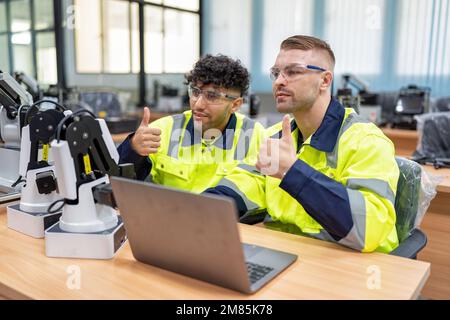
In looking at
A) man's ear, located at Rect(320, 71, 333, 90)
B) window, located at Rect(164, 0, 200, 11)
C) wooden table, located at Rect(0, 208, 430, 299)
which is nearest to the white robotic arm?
wooden table, located at Rect(0, 208, 430, 299)

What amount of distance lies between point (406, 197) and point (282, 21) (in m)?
4.88

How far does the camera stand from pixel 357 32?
5398mm

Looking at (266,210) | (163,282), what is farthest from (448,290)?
(163,282)

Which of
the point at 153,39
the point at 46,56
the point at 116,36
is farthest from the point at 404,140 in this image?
the point at 46,56

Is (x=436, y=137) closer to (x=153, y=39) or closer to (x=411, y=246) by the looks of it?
(x=411, y=246)

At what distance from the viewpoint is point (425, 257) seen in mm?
2146

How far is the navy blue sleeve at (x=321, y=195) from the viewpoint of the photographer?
1.13 m

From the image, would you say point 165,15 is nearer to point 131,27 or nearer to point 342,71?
point 131,27

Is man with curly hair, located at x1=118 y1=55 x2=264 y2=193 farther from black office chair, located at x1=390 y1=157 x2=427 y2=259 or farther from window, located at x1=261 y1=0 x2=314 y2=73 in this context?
window, located at x1=261 y1=0 x2=314 y2=73

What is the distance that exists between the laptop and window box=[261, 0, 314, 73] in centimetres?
481

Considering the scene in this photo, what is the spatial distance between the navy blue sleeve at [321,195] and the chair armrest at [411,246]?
243 millimetres

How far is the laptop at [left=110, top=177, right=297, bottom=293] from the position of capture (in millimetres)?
850
